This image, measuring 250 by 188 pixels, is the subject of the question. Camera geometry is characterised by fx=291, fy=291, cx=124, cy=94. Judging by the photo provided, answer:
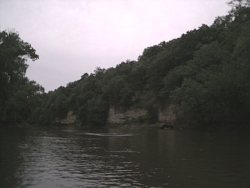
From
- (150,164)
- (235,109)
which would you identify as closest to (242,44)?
(235,109)

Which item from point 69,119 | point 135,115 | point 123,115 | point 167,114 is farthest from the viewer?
point 69,119

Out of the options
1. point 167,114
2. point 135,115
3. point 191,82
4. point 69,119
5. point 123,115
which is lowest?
point 69,119

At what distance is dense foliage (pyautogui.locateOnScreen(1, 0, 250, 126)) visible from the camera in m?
40.6

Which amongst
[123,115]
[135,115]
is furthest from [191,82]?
[123,115]

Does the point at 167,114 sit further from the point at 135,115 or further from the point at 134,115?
the point at 134,115

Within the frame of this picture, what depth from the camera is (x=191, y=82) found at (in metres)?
51.7

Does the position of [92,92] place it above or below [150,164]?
above

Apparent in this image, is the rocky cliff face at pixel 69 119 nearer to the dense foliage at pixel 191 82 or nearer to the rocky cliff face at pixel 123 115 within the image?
the dense foliage at pixel 191 82

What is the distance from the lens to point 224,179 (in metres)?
10.3

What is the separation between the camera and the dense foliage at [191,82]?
40.6 metres

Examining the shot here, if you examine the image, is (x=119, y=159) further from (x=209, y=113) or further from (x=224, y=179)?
(x=209, y=113)

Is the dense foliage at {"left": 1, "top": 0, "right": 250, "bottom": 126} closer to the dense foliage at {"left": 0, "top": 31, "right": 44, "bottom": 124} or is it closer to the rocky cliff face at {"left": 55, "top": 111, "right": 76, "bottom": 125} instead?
the dense foliage at {"left": 0, "top": 31, "right": 44, "bottom": 124}

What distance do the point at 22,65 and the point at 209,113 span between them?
32.0 m

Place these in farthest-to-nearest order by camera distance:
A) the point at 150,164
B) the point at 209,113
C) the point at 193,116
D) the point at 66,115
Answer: the point at 66,115 < the point at 193,116 < the point at 209,113 < the point at 150,164
